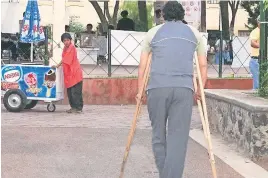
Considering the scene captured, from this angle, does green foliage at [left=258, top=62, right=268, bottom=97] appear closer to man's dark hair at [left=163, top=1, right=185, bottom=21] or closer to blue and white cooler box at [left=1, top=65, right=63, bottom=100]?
man's dark hair at [left=163, top=1, right=185, bottom=21]

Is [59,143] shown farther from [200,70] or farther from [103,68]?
[103,68]

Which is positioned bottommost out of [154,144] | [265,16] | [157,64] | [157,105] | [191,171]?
[191,171]

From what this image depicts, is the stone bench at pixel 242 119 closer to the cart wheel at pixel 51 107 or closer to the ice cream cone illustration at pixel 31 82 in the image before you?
the ice cream cone illustration at pixel 31 82

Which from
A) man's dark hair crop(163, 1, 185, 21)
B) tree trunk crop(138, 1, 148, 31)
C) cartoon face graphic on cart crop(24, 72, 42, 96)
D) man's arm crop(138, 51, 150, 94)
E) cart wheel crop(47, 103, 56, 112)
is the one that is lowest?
cart wheel crop(47, 103, 56, 112)

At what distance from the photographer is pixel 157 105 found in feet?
17.7

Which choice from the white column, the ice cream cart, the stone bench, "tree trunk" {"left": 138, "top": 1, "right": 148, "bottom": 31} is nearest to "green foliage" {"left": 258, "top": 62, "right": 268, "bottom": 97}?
the stone bench

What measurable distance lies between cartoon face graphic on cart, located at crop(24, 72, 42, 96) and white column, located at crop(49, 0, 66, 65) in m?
3.07

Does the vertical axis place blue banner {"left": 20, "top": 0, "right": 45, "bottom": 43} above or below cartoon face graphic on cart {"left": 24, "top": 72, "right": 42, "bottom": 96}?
above

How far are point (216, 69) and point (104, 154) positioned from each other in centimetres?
810

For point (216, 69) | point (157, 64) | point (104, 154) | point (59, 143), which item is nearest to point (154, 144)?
point (157, 64)

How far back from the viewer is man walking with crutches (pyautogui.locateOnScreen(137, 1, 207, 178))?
536 cm

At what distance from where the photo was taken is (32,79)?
11664mm

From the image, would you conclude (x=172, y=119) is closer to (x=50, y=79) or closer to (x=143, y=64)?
(x=143, y=64)

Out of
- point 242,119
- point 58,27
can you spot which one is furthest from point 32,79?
point 242,119
